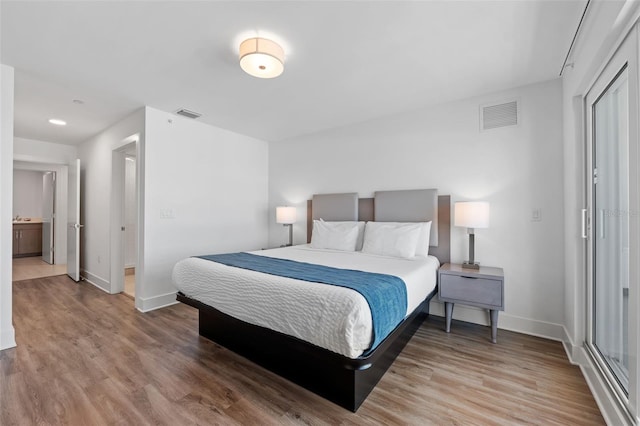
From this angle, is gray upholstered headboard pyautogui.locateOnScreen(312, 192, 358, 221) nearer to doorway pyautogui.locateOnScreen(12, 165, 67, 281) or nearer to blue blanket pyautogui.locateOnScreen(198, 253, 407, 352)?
blue blanket pyautogui.locateOnScreen(198, 253, 407, 352)

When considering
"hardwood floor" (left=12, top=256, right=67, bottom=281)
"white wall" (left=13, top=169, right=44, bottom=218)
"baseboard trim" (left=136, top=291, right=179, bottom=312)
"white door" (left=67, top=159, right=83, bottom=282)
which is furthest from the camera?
"white wall" (left=13, top=169, right=44, bottom=218)

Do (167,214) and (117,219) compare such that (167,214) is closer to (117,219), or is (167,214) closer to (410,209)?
(117,219)

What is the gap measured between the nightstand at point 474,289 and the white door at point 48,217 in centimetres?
792

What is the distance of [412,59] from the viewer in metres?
2.36

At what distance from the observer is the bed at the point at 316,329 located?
63.2 inches

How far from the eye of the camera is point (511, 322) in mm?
2846

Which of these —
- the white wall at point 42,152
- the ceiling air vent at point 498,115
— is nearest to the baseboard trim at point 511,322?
the ceiling air vent at point 498,115

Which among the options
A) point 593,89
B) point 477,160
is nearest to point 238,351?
point 477,160

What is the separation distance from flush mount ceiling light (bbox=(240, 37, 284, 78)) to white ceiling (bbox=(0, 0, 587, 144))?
0.21 feet

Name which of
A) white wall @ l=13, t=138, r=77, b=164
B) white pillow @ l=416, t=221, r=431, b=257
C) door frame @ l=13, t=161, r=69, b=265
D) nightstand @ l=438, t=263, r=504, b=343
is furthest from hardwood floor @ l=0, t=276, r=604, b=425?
door frame @ l=13, t=161, r=69, b=265

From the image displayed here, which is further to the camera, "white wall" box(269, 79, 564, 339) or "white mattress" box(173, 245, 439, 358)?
"white wall" box(269, 79, 564, 339)

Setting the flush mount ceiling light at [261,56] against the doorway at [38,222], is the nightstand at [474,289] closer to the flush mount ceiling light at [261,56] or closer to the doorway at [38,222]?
the flush mount ceiling light at [261,56]

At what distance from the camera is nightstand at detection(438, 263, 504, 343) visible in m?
2.48

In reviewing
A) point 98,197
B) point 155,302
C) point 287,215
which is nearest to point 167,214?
point 155,302
